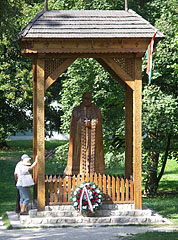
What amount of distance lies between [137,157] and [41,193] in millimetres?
2226

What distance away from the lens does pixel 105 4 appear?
1720 centimetres

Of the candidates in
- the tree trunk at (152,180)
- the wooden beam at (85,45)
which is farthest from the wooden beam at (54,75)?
the tree trunk at (152,180)

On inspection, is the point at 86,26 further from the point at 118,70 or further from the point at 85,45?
the point at 118,70

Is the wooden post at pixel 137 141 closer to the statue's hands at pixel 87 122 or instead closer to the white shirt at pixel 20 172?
the statue's hands at pixel 87 122

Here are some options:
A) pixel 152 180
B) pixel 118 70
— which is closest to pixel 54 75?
pixel 118 70

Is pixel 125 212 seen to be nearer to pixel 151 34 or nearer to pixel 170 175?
pixel 151 34

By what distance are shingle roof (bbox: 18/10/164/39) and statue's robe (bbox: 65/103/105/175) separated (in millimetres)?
1889

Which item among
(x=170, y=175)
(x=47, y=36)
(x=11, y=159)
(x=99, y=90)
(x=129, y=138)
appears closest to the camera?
(x=47, y=36)

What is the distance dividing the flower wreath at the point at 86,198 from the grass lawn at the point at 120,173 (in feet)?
5.68

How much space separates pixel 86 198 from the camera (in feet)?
38.6

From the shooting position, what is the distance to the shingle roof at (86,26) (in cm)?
1161

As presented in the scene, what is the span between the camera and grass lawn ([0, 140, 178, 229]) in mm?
13922

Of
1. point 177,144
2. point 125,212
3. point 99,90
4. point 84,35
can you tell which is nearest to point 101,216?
point 125,212

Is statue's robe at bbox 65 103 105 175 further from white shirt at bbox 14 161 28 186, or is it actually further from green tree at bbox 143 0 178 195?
green tree at bbox 143 0 178 195
